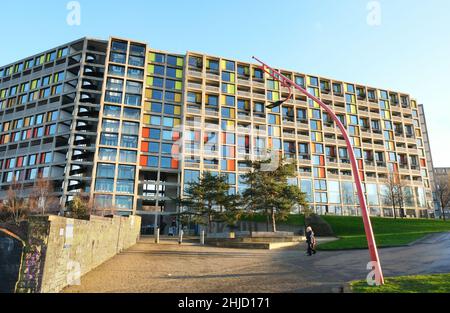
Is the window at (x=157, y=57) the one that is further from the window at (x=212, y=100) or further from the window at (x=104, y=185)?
the window at (x=104, y=185)

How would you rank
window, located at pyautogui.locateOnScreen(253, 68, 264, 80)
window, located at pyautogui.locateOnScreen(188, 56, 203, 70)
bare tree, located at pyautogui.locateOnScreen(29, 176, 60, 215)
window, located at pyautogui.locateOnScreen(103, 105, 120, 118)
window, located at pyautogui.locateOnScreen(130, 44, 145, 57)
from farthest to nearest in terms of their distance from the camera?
1. window, located at pyautogui.locateOnScreen(253, 68, 264, 80)
2. window, located at pyautogui.locateOnScreen(188, 56, 203, 70)
3. window, located at pyautogui.locateOnScreen(130, 44, 145, 57)
4. window, located at pyautogui.locateOnScreen(103, 105, 120, 118)
5. bare tree, located at pyautogui.locateOnScreen(29, 176, 60, 215)

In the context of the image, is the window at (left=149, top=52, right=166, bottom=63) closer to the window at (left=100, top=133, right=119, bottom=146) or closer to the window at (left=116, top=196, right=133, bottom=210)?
the window at (left=100, top=133, right=119, bottom=146)

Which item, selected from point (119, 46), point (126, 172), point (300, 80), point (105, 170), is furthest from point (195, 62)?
point (105, 170)

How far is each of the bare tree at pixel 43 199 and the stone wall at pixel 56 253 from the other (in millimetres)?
36660

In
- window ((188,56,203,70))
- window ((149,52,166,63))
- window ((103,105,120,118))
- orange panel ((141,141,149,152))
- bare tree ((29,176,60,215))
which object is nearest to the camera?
bare tree ((29,176,60,215))

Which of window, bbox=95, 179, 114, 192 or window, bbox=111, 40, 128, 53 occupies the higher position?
window, bbox=111, 40, 128, 53

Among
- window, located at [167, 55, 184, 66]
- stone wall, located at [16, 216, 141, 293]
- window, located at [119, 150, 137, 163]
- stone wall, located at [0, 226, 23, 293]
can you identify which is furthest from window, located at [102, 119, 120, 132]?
stone wall, located at [0, 226, 23, 293]

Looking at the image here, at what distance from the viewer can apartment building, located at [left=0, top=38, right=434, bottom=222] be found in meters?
49.9

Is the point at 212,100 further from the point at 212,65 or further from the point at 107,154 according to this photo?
the point at 107,154

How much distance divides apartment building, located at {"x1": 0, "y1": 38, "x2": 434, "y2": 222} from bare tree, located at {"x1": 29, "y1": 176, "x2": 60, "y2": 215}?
10.0 ft

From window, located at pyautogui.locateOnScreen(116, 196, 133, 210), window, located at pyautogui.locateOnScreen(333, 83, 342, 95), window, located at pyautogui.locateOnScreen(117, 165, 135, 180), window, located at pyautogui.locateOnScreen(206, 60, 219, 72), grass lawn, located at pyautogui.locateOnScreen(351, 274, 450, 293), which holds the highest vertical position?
window, located at pyautogui.locateOnScreen(206, 60, 219, 72)

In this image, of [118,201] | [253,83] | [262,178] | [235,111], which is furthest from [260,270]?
[253,83]
